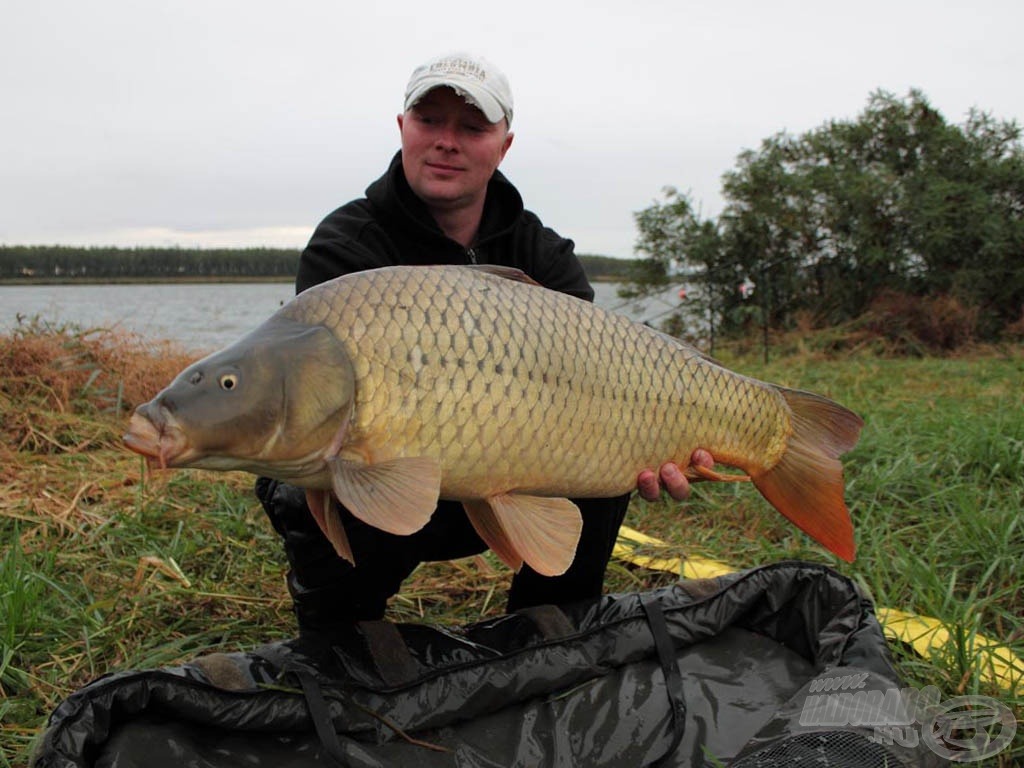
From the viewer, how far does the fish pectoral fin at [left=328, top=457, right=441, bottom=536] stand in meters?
1.13

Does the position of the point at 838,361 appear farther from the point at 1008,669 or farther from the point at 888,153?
the point at 1008,669

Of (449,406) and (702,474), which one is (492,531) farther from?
(702,474)

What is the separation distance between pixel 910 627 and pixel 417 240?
4.23ft

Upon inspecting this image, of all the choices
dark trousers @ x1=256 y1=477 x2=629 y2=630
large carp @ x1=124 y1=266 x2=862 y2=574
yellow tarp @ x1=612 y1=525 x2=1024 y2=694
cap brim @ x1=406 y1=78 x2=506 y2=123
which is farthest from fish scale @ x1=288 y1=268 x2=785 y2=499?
yellow tarp @ x1=612 y1=525 x2=1024 y2=694

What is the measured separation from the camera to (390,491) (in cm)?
113

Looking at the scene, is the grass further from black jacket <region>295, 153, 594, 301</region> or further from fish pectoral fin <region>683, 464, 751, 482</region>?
black jacket <region>295, 153, 594, 301</region>

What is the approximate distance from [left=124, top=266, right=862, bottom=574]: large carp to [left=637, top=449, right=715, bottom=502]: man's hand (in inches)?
0.7

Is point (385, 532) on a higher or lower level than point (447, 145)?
lower

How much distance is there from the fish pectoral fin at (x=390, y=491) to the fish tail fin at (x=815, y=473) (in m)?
0.73

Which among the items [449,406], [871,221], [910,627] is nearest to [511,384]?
[449,406]

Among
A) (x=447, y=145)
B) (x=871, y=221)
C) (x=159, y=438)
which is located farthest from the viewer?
(x=871, y=221)

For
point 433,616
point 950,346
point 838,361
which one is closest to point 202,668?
point 433,616

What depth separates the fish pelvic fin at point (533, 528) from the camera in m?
1.29

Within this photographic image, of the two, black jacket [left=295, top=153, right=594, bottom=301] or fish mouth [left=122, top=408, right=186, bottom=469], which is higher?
black jacket [left=295, top=153, right=594, bottom=301]
